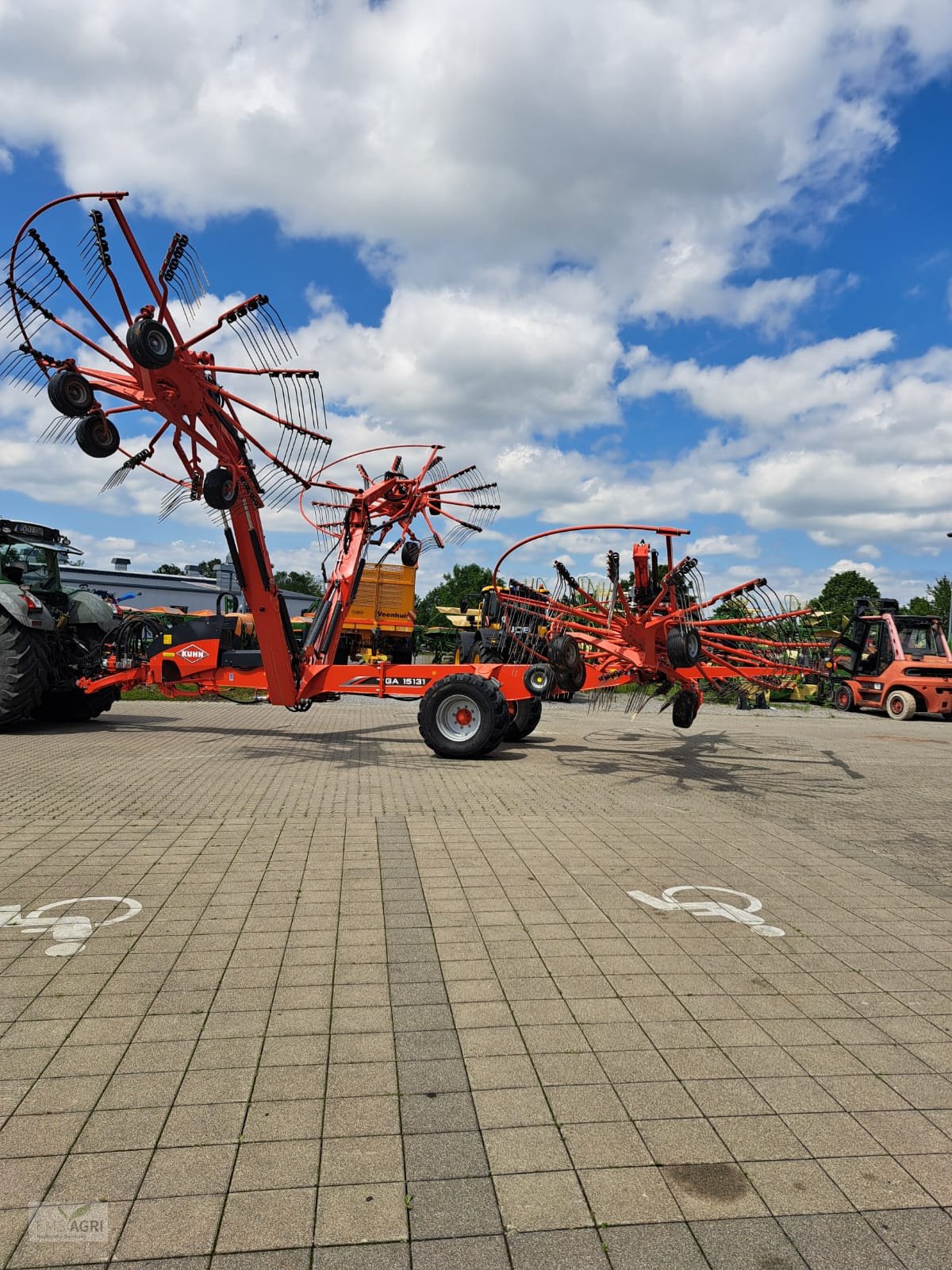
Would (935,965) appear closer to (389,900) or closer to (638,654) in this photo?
(389,900)

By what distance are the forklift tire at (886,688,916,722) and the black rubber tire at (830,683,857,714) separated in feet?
3.99

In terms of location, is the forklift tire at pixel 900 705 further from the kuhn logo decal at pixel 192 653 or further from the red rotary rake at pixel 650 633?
the kuhn logo decal at pixel 192 653

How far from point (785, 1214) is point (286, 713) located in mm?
15843

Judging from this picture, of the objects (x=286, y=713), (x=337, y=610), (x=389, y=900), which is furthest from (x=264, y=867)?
(x=286, y=713)

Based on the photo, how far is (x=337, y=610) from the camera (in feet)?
41.0

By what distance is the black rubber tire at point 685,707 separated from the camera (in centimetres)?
1086

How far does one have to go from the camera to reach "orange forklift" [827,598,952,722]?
66.9 feet

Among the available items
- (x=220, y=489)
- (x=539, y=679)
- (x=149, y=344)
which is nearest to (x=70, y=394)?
(x=149, y=344)

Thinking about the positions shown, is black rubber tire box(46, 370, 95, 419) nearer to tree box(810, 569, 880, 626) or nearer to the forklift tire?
the forklift tire

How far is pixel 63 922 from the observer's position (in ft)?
15.5

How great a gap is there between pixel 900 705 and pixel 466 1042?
2002 centimetres

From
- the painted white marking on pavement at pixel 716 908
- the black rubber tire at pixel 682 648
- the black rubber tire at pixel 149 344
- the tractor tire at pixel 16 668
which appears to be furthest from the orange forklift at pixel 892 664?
the tractor tire at pixel 16 668

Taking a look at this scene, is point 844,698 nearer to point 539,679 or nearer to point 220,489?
point 539,679

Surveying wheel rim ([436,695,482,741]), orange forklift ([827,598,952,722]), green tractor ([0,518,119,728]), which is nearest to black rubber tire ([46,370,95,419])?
green tractor ([0,518,119,728])
